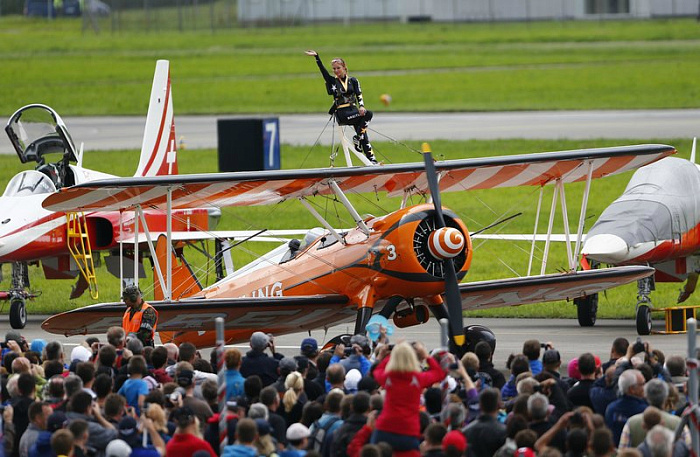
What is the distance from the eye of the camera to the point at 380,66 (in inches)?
2982

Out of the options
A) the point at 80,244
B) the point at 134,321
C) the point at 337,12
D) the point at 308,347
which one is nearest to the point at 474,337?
the point at 308,347

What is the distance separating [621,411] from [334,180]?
24.2 feet

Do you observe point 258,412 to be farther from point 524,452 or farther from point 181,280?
point 181,280

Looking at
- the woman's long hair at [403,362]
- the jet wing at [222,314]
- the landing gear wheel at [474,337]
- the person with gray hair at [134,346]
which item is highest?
the woman's long hair at [403,362]

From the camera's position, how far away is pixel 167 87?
26.6m

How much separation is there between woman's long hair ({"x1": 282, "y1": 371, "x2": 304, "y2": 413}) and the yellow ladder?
12.4 meters

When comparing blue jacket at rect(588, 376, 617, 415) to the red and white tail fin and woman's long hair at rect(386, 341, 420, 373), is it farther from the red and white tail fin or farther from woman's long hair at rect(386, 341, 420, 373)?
the red and white tail fin

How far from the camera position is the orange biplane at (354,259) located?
1748cm

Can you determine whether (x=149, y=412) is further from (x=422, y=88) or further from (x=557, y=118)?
(x=422, y=88)

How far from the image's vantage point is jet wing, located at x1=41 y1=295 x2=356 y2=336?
17844 mm

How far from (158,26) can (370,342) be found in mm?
91520

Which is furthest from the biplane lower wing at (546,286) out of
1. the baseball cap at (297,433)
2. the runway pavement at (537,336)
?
the baseball cap at (297,433)

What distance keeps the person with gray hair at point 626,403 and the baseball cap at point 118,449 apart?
4.08 metres

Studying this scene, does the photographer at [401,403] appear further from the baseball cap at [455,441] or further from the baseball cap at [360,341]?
the baseball cap at [360,341]
